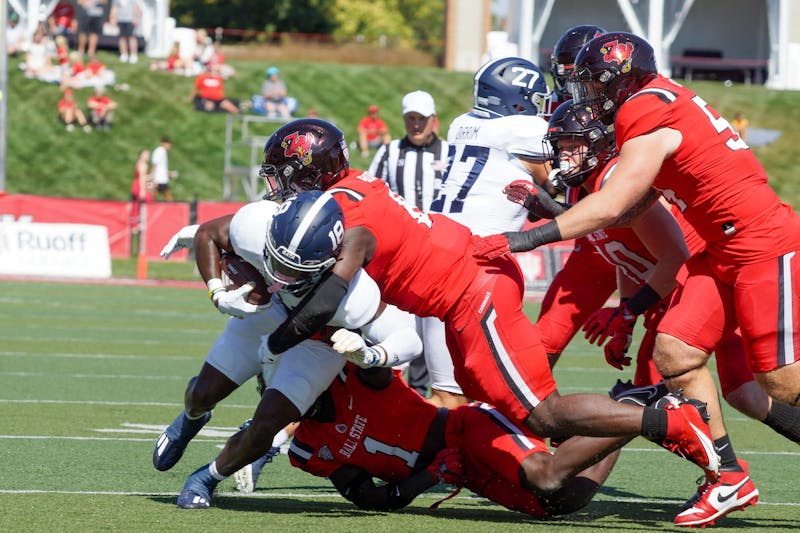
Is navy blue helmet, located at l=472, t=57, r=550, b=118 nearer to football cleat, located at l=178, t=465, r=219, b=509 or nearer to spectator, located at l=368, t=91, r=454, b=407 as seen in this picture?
football cleat, located at l=178, t=465, r=219, b=509

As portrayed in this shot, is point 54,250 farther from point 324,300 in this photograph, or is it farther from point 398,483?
point 324,300

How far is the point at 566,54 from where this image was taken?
632 cm

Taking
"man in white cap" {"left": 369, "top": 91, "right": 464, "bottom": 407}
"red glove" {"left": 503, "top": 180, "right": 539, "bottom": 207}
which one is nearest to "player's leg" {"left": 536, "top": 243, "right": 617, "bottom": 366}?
"red glove" {"left": 503, "top": 180, "right": 539, "bottom": 207}

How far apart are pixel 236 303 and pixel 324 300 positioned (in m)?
0.46

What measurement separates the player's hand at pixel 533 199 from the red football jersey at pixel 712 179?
624 millimetres

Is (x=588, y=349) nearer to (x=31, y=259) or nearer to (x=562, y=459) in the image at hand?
(x=562, y=459)

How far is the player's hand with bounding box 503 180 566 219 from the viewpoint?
18.6ft

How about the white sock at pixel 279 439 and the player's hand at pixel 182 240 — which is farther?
the white sock at pixel 279 439

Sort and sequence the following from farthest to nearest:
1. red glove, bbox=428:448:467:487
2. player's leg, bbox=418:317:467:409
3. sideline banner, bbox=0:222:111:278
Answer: sideline banner, bbox=0:222:111:278
player's leg, bbox=418:317:467:409
red glove, bbox=428:448:467:487

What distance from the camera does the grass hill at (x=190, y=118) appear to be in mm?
26625

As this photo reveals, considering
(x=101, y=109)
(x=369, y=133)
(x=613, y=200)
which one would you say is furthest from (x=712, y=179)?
(x=101, y=109)

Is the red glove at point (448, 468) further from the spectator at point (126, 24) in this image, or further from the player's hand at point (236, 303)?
the spectator at point (126, 24)

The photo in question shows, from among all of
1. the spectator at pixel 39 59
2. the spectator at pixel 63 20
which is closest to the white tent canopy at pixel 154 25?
the spectator at pixel 63 20

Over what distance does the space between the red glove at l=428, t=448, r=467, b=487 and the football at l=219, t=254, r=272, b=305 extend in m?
0.97
